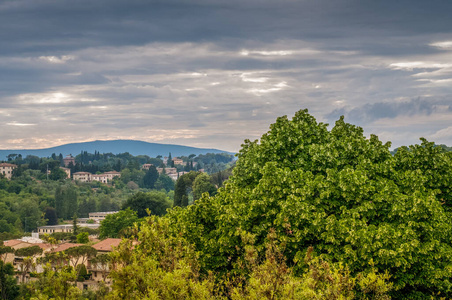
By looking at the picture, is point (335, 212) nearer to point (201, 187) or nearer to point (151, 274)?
point (151, 274)

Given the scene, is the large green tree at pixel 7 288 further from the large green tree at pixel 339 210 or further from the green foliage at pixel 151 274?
the green foliage at pixel 151 274

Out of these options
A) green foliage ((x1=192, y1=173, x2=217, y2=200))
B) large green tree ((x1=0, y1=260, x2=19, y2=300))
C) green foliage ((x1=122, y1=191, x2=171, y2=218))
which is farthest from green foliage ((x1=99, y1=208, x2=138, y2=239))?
large green tree ((x1=0, y1=260, x2=19, y2=300))

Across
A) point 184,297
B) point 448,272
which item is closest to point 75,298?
point 184,297

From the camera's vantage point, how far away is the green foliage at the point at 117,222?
277 ft

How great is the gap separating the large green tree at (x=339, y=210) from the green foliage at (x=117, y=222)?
60895 millimetres

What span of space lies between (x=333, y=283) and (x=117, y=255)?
186 inches

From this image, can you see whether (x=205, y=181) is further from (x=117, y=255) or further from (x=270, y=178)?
(x=117, y=255)

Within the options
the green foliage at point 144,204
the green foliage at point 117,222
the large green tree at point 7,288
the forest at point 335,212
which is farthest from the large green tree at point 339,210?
the green foliage at point 144,204

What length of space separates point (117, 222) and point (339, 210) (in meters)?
69.4

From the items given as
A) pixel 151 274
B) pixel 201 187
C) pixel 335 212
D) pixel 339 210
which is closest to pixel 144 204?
pixel 201 187

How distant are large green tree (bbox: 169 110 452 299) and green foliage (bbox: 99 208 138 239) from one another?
60.9 meters

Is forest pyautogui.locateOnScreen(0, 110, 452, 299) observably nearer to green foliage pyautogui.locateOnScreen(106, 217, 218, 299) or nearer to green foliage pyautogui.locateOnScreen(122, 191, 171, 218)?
green foliage pyautogui.locateOnScreen(106, 217, 218, 299)

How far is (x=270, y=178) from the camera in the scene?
21.7 metres

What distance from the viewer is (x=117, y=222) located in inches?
3381
